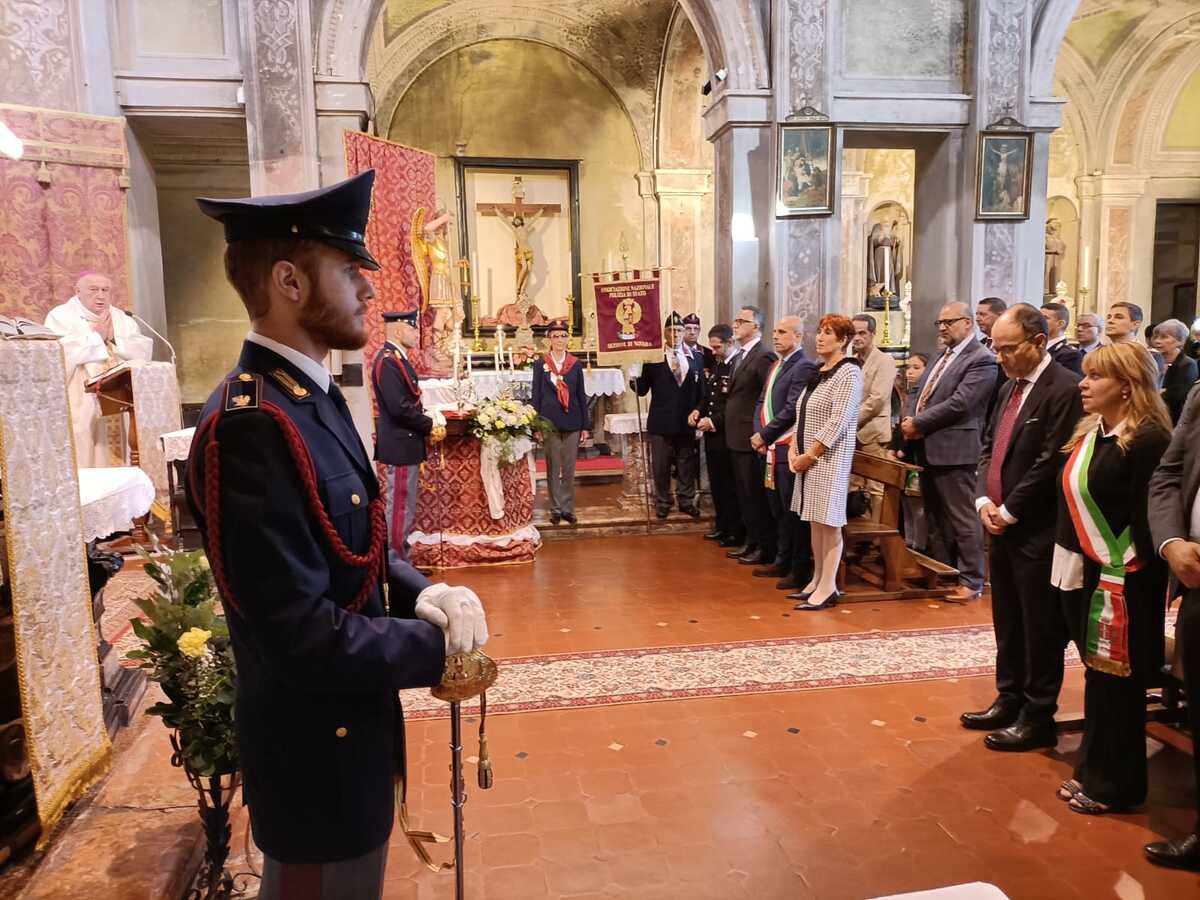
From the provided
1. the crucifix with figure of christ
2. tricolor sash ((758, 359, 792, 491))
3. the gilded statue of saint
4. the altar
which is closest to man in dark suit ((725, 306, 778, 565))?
tricolor sash ((758, 359, 792, 491))

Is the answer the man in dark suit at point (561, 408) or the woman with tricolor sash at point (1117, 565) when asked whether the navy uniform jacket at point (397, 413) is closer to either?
the man in dark suit at point (561, 408)

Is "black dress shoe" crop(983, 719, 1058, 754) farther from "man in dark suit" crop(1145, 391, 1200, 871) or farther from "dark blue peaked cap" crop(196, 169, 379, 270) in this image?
"dark blue peaked cap" crop(196, 169, 379, 270)

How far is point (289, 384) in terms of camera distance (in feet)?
4.83

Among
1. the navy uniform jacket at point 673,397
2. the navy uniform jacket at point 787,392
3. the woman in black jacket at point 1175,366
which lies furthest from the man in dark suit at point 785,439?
the woman in black jacket at point 1175,366

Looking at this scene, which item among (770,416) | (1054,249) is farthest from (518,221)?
(1054,249)

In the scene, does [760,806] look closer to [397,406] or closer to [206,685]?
[206,685]

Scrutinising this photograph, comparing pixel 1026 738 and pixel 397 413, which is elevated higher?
pixel 397 413

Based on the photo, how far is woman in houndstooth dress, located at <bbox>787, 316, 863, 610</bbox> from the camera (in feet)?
16.9

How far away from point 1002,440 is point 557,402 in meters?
4.58

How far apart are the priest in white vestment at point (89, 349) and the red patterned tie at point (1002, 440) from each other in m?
6.08

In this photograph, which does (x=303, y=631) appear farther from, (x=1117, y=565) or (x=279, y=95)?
(x=279, y=95)

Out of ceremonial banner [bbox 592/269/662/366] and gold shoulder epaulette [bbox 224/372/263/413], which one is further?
ceremonial banner [bbox 592/269/662/366]

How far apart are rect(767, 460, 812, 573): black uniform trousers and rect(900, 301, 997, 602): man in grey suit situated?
86 centimetres

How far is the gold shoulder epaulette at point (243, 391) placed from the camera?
139 centimetres
